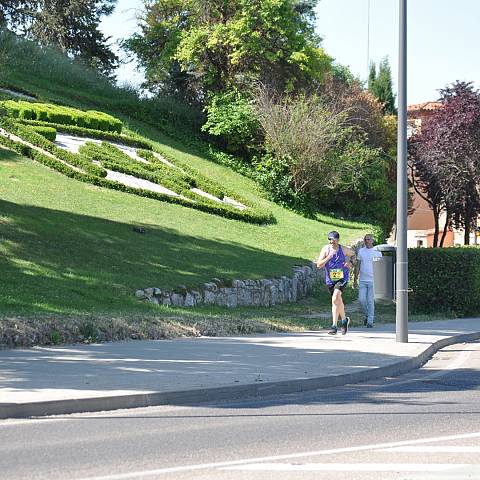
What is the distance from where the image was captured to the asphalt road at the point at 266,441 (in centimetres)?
751

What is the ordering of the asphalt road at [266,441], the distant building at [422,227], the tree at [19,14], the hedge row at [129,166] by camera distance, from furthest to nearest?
the distant building at [422,227], the tree at [19,14], the hedge row at [129,166], the asphalt road at [266,441]

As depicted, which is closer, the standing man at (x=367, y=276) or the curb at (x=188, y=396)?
the curb at (x=188, y=396)

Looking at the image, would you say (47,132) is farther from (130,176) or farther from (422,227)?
(422,227)

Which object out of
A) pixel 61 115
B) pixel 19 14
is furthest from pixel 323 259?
pixel 19 14

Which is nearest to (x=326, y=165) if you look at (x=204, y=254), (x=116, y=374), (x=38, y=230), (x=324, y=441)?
(x=204, y=254)

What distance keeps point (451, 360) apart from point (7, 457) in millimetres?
10113

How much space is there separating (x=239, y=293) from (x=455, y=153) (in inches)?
1236

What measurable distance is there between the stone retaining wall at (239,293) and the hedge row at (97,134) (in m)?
14.3

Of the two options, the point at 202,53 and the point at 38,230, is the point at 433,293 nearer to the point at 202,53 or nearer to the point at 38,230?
the point at 38,230

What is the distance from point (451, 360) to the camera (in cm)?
1667

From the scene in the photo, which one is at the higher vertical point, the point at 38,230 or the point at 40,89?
the point at 40,89

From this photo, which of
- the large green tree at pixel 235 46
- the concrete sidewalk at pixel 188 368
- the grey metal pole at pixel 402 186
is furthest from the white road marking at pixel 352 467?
the large green tree at pixel 235 46

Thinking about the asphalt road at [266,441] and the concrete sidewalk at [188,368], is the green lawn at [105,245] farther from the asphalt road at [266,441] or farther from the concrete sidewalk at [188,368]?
the asphalt road at [266,441]

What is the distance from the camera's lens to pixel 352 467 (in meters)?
7.64
